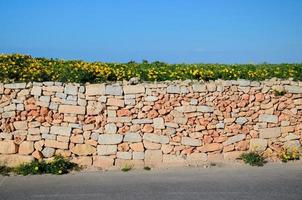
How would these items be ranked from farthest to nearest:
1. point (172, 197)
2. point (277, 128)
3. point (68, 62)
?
1. point (68, 62)
2. point (277, 128)
3. point (172, 197)

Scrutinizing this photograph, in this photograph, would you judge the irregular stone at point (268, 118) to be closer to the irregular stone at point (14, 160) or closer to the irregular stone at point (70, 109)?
the irregular stone at point (70, 109)

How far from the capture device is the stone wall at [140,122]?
10.1 meters

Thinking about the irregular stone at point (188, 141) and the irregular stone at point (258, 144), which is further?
the irregular stone at point (258, 144)

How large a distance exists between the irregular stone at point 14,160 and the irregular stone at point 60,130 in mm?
777

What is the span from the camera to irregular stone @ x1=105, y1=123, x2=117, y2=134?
1026 centimetres

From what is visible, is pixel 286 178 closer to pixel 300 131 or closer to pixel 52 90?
pixel 300 131

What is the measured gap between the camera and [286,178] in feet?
30.1

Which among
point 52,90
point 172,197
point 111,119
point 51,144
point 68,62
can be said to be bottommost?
point 172,197

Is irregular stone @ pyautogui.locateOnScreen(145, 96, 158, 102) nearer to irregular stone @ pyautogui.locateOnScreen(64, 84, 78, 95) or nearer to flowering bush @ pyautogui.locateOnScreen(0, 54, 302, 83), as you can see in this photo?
flowering bush @ pyautogui.locateOnScreen(0, 54, 302, 83)

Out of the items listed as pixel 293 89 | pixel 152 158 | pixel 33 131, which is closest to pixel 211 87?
pixel 293 89

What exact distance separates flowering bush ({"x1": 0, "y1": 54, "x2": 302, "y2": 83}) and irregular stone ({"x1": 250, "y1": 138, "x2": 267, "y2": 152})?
1.69m

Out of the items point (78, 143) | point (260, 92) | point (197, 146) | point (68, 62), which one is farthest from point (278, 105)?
point (68, 62)

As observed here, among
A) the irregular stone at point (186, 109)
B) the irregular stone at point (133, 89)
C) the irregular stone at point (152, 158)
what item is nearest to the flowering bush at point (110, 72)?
the irregular stone at point (133, 89)

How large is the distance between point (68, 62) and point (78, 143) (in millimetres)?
3126
